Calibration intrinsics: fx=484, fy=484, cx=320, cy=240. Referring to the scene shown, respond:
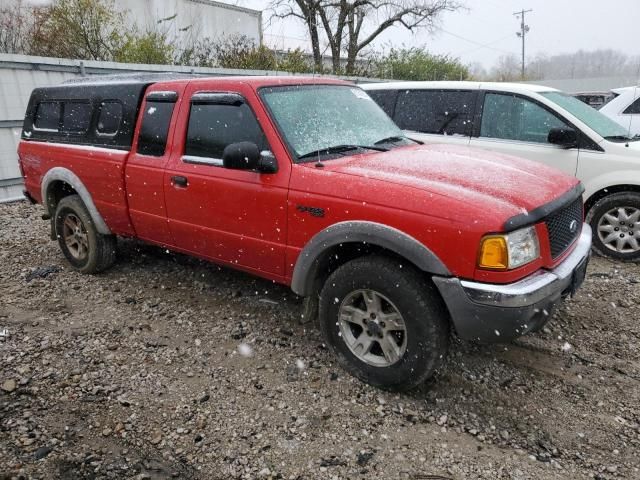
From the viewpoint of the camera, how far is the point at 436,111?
20.1ft

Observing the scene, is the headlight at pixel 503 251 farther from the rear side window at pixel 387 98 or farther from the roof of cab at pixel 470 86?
the rear side window at pixel 387 98

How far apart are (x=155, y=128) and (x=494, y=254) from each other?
2.84 meters

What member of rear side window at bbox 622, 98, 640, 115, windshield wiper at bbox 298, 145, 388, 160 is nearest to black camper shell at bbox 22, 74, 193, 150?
windshield wiper at bbox 298, 145, 388, 160

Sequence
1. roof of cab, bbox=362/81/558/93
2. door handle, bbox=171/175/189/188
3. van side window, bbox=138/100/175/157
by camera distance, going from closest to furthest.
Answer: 1. door handle, bbox=171/175/189/188
2. van side window, bbox=138/100/175/157
3. roof of cab, bbox=362/81/558/93

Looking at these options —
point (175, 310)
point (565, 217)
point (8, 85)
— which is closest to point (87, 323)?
point (175, 310)

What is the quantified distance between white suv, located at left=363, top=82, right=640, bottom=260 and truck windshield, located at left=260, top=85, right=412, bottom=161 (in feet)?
7.27

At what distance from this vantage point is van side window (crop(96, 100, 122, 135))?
13.9 ft

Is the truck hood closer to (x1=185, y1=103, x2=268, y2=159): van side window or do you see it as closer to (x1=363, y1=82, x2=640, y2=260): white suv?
(x1=185, y1=103, x2=268, y2=159): van side window

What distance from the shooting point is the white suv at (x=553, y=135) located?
5109mm

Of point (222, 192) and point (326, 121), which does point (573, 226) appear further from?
point (222, 192)

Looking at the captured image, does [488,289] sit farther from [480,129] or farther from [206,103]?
[480,129]

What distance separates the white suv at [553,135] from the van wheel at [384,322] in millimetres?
3449

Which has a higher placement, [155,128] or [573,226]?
[155,128]

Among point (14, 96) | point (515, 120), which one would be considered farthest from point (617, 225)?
point (14, 96)
